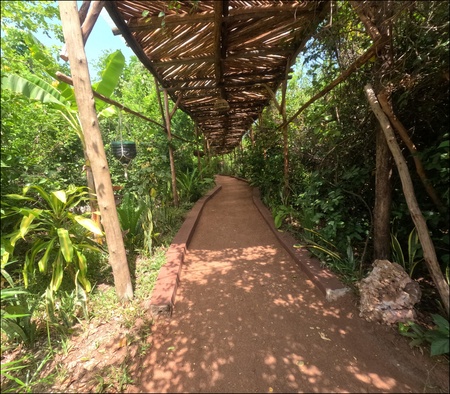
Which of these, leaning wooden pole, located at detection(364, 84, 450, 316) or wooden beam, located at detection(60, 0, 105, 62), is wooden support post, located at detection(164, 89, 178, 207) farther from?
leaning wooden pole, located at detection(364, 84, 450, 316)

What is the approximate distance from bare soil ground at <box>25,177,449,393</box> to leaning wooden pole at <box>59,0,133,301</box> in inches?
22.0

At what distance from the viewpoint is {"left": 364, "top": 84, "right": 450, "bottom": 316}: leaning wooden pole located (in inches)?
67.2

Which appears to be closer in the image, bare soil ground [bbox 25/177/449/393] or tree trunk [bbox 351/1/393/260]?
bare soil ground [bbox 25/177/449/393]

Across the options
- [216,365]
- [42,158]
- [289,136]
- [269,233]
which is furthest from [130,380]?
[289,136]

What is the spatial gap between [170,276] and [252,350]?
4.40 ft

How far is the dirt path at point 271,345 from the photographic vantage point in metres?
1.52

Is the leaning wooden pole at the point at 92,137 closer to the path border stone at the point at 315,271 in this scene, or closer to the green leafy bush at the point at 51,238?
the green leafy bush at the point at 51,238

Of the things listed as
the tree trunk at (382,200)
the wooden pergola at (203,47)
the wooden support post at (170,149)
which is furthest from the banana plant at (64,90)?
the tree trunk at (382,200)

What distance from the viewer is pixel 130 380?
5.14 feet

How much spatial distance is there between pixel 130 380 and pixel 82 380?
1.28 ft

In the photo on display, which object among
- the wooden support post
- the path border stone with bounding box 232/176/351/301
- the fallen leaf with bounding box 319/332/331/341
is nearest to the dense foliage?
the path border stone with bounding box 232/176/351/301

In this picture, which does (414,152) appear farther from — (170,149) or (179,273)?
(170,149)

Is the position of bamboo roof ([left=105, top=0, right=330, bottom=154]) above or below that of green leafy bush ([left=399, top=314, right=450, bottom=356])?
above

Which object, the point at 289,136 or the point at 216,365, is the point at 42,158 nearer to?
the point at 216,365
